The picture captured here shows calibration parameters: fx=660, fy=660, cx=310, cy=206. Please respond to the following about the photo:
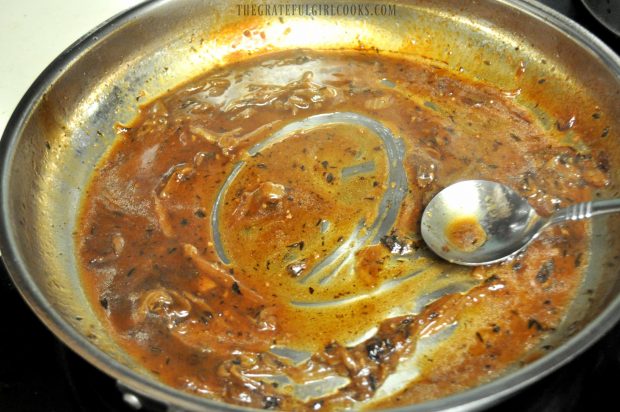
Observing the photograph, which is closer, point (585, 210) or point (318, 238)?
point (585, 210)

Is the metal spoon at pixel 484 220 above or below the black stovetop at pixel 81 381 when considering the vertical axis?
above

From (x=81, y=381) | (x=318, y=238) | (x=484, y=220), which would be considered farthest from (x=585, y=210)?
(x=81, y=381)

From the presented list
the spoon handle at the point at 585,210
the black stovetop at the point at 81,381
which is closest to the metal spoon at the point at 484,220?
the spoon handle at the point at 585,210

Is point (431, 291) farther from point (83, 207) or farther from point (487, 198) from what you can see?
point (83, 207)

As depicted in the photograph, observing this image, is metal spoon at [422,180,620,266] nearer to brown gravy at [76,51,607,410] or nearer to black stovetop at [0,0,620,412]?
brown gravy at [76,51,607,410]

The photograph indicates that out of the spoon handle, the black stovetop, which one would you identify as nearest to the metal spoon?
the spoon handle

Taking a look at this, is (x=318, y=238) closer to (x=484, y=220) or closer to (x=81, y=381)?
(x=484, y=220)

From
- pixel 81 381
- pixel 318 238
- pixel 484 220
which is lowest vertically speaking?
pixel 81 381

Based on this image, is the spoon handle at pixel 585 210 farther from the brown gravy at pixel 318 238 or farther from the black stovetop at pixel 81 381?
the black stovetop at pixel 81 381
